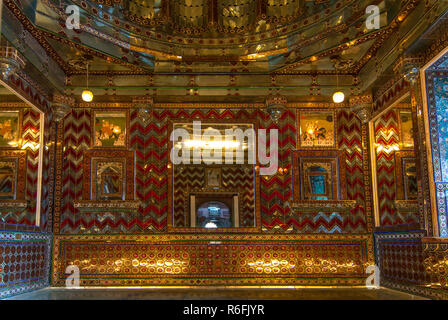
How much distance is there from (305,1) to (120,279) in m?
6.49

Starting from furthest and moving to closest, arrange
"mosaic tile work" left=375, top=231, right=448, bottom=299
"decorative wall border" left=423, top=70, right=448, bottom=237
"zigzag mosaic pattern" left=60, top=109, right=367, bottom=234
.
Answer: "zigzag mosaic pattern" left=60, top=109, right=367, bottom=234, "decorative wall border" left=423, top=70, right=448, bottom=237, "mosaic tile work" left=375, top=231, right=448, bottom=299

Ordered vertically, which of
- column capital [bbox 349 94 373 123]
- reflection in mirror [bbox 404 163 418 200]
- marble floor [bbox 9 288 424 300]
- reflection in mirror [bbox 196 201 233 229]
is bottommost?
marble floor [bbox 9 288 424 300]

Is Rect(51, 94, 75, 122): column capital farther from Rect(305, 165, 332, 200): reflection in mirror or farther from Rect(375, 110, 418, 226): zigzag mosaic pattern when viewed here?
Rect(375, 110, 418, 226): zigzag mosaic pattern

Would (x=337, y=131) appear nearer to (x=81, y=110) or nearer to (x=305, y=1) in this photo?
(x=305, y=1)

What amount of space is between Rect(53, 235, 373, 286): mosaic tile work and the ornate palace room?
0.09 feet

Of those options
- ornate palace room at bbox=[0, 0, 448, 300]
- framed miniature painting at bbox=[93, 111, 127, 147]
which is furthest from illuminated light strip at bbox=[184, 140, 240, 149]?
framed miniature painting at bbox=[93, 111, 127, 147]

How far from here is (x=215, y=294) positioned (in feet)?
24.8

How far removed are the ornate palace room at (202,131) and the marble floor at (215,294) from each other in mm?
90

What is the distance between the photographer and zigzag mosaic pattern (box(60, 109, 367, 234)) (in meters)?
9.07

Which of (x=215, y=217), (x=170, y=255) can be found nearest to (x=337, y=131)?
(x=215, y=217)

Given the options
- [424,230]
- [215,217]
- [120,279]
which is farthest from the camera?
[215,217]

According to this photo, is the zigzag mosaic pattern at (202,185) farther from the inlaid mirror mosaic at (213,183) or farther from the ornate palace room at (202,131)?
the ornate palace room at (202,131)

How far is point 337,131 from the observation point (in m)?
9.57

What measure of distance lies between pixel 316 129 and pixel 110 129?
4.45 metres
